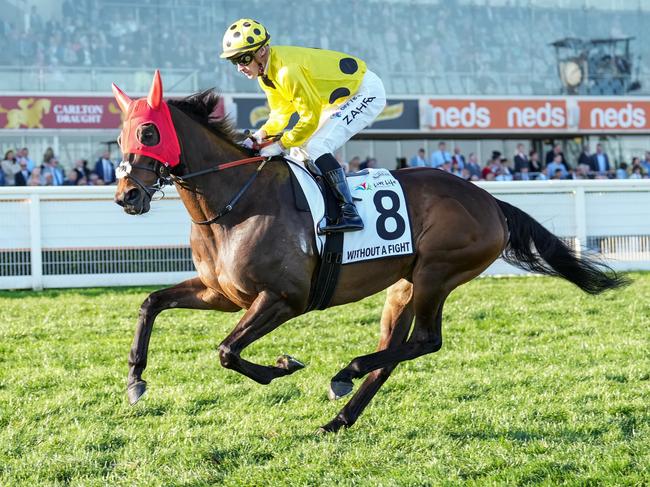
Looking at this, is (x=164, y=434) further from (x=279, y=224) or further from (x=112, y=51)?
(x=112, y=51)

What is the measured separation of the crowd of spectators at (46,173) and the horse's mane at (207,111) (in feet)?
33.6

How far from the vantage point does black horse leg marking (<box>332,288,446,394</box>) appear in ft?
14.9

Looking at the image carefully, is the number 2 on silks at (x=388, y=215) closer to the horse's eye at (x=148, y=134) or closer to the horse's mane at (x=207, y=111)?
the horse's mane at (x=207, y=111)

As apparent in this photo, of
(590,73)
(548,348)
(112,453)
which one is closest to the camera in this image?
(112,453)

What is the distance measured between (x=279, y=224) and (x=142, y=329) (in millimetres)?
846

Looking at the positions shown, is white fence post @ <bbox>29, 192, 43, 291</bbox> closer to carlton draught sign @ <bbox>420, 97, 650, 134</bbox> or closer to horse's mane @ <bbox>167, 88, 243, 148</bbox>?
horse's mane @ <bbox>167, 88, 243, 148</bbox>

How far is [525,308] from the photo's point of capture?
26.0 ft

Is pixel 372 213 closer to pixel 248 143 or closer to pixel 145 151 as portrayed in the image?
pixel 248 143

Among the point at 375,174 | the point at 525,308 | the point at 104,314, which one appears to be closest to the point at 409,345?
the point at 375,174

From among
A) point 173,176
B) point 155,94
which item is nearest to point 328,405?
point 173,176

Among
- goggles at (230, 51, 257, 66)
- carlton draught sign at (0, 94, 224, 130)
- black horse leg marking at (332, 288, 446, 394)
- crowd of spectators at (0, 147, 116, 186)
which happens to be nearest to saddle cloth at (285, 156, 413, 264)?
black horse leg marking at (332, 288, 446, 394)

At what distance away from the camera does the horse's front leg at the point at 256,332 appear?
4.16 m

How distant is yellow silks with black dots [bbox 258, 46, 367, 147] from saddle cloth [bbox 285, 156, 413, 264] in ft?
0.82

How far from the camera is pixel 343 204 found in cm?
460
